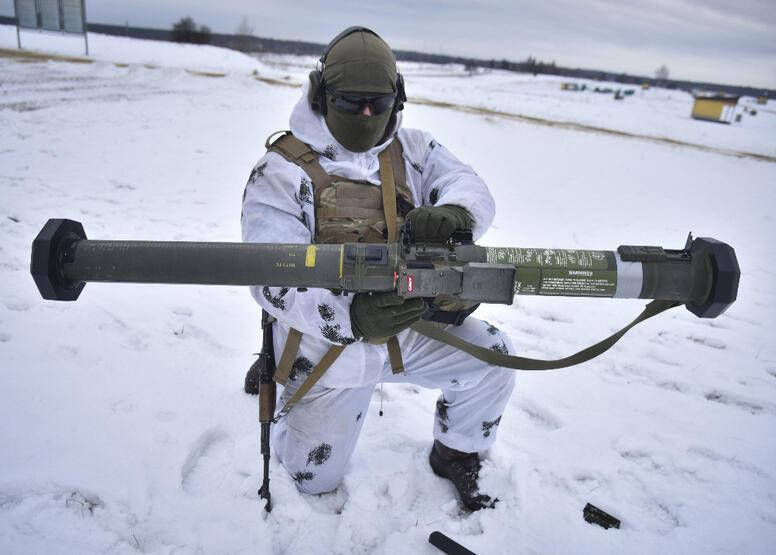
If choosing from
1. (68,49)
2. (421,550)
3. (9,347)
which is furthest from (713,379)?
(68,49)

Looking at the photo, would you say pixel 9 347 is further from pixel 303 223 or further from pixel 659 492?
pixel 659 492

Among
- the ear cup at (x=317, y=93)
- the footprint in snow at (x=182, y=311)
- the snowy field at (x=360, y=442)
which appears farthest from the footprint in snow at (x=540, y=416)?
the footprint in snow at (x=182, y=311)

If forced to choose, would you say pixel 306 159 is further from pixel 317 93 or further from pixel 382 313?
pixel 382 313

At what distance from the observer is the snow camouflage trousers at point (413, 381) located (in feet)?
7.79

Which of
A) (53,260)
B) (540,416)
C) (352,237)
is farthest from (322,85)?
(540,416)

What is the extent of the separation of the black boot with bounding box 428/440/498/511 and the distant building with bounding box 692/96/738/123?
111ft

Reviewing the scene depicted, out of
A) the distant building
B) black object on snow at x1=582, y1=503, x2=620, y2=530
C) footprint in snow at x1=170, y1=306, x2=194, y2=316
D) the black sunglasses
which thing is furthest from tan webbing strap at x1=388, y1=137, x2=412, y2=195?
the distant building

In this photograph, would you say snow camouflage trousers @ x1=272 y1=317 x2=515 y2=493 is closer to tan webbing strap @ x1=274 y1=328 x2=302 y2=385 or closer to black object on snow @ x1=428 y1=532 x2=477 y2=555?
tan webbing strap @ x1=274 y1=328 x2=302 y2=385

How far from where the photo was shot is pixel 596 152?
12875 millimetres

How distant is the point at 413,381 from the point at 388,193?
1.02 m

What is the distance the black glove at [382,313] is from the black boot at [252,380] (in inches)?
45.0

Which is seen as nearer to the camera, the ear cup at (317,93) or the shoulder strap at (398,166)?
the ear cup at (317,93)

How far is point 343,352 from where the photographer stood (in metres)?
2.27

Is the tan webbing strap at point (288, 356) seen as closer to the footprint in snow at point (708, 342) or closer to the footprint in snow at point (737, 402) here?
the footprint in snow at point (737, 402)
